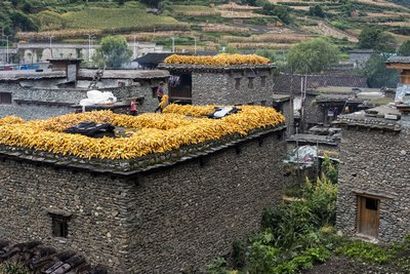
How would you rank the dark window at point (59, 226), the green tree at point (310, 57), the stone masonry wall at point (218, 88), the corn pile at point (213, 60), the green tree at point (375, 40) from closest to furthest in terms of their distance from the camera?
1. the dark window at point (59, 226)
2. the corn pile at point (213, 60)
3. the stone masonry wall at point (218, 88)
4. the green tree at point (310, 57)
5. the green tree at point (375, 40)

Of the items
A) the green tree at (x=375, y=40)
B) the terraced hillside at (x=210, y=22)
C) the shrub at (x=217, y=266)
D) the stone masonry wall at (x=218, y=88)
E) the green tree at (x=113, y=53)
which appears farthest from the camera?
the terraced hillside at (x=210, y=22)

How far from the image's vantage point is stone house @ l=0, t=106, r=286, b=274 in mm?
15125

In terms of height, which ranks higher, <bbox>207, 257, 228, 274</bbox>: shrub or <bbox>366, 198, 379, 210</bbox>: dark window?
<bbox>366, 198, 379, 210</bbox>: dark window

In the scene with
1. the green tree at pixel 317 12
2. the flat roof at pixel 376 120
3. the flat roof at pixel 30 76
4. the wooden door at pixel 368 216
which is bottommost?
the wooden door at pixel 368 216

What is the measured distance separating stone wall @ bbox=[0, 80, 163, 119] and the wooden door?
1259 centimetres

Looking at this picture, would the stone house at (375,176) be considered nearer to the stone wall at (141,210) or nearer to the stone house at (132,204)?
the stone wall at (141,210)

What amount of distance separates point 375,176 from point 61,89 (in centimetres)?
1498

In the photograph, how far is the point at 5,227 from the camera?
17453mm

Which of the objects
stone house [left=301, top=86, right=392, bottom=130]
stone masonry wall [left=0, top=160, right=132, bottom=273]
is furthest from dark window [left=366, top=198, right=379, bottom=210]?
stone house [left=301, top=86, right=392, bottom=130]

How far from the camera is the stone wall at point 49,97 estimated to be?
28359mm

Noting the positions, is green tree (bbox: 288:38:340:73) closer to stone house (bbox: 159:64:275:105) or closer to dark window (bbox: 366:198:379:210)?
stone house (bbox: 159:64:275:105)

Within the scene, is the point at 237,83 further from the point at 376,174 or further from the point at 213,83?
the point at 376,174

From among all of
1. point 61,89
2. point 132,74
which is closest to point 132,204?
point 61,89

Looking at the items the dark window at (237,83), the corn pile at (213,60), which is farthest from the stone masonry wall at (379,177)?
the dark window at (237,83)
